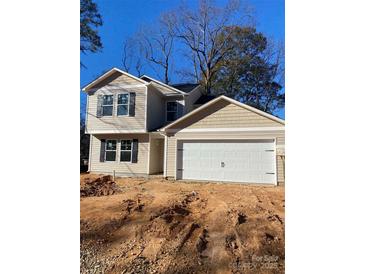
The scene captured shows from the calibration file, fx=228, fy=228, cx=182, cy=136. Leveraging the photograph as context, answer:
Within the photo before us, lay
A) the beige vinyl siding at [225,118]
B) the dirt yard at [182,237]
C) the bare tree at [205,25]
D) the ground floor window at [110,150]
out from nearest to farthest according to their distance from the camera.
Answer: the dirt yard at [182,237], the bare tree at [205,25], the beige vinyl siding at [225,118], the ground floor window at [110,150]

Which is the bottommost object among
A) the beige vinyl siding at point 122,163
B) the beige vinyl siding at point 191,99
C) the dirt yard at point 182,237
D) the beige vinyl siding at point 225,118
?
the dirt yard at point 182,237

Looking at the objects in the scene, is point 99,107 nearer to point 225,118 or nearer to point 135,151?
point 135,151

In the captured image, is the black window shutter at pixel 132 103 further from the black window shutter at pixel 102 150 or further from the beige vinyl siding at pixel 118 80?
the black window shutter at pixel 102 150

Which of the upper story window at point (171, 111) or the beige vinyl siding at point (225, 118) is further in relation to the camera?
the upper story window at point (171, 111)

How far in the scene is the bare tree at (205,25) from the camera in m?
2.19

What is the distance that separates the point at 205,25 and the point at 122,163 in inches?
212

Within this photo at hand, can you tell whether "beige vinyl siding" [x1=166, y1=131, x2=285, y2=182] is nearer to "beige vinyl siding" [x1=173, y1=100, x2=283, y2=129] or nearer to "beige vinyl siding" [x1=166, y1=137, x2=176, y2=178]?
"beige vinyl siding" [x1=166, y1=137, x2=176, y2=178]

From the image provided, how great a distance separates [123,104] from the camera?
682 centimetres

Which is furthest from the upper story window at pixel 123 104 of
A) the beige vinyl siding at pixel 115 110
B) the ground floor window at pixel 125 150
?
the ground floor window at pixel 125 150
